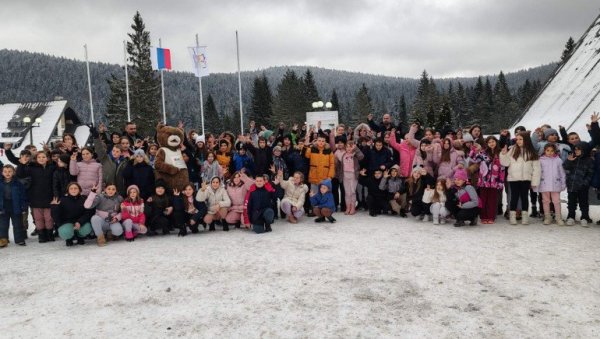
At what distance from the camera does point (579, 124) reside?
9.93m

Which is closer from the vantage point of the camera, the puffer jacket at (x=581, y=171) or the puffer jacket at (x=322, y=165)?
the puffer jacket at (x=581, y=171)

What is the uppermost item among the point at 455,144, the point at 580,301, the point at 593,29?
the point at 593,29

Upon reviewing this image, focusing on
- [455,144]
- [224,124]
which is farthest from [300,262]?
[224,124]

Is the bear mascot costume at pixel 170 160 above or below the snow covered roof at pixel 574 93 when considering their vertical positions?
below

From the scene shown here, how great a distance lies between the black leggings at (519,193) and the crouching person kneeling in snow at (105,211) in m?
7.02

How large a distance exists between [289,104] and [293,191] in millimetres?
49306

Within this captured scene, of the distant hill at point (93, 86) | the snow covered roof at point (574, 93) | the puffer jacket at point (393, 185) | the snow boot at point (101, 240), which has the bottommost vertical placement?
the snow boot at point (101, 240)

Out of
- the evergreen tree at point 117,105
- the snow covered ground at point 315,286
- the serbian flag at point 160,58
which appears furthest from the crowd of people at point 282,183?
the evergreen tree at point 117,105

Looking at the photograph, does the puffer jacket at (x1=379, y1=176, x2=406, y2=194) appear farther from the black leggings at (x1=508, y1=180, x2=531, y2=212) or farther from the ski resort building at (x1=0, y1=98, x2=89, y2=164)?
the ski resort building at (x1=0, y1=98, x2=89, y2=164)

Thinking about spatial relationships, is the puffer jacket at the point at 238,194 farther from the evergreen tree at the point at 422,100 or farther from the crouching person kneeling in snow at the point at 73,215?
the evergreen tree at the point at 422,100

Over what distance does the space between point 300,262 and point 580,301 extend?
302 cm

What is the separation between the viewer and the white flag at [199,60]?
22.2 meters

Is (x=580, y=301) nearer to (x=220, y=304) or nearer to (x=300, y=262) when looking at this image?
(x=300, y=262)

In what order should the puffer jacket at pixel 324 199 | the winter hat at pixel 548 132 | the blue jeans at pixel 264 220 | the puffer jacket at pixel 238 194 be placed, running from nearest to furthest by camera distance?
1. the blue jeans at pixel 264 220
2. the winter hat at pixel 548 132
3. the puffer jacket at pixel 238 194
4. the puffer jacket at pixel 324 199
